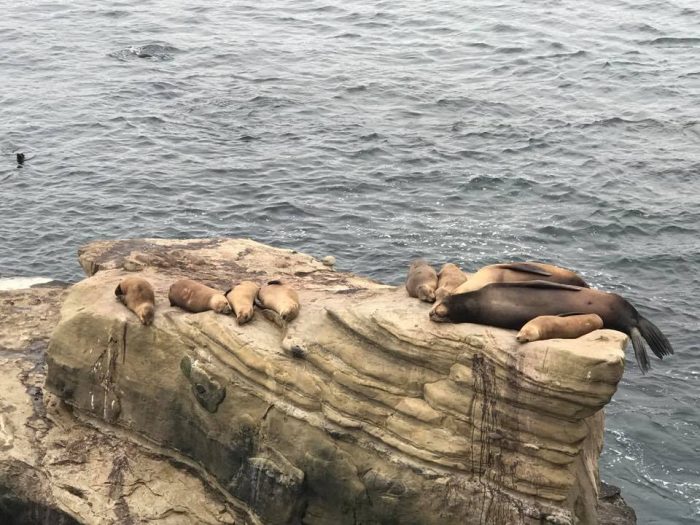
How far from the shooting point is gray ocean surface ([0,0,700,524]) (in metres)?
21.5

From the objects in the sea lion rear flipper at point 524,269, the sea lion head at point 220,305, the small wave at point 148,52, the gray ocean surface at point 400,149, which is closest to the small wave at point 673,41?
the gray ocean surface at point 400,149

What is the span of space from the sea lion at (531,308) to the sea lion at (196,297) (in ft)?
9.58

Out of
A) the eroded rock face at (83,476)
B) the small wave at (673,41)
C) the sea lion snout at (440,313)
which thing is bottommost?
the eroded rock face at (83,476)

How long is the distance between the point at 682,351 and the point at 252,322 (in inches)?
363

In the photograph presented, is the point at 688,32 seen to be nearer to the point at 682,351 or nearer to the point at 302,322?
the point at 682,351

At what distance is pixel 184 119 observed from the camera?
30.4 meters

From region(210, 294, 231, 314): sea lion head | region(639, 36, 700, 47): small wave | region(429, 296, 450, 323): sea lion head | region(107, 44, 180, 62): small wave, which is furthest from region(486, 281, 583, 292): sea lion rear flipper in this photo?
region(639, 36, 700, 47): small wave

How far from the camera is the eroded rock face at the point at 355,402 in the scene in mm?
11461

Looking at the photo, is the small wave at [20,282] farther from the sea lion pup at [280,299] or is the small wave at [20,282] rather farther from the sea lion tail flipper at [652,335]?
the sea lion tail flipper at [652,335]

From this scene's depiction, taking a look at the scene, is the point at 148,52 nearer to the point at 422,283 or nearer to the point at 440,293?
the point at 422,283

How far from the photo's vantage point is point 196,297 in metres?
13.5

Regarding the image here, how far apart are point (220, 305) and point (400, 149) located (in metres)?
15.6

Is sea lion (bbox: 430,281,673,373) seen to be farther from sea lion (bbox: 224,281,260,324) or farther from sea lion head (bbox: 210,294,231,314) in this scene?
sea lion head (bbox: 210,294,231,314)

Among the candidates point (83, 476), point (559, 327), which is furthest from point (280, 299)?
point (559, 327)
